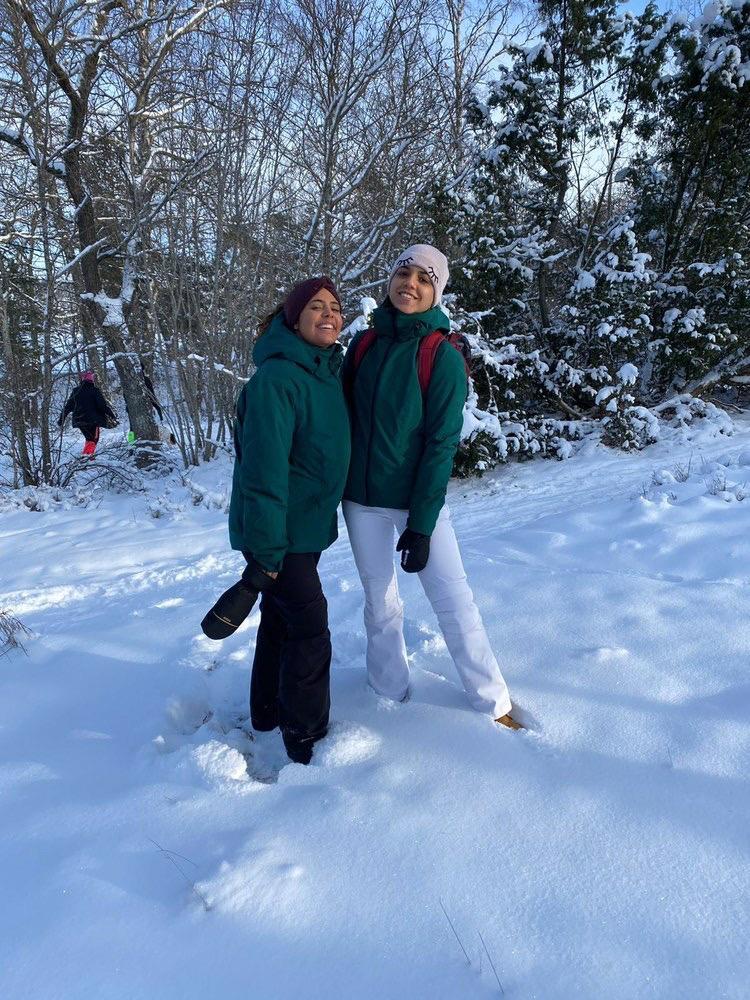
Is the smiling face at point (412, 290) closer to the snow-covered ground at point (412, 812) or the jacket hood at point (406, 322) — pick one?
the jacket hood at point (406, 322)

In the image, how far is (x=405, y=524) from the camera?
2.18 metres

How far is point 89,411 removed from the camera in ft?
31.3

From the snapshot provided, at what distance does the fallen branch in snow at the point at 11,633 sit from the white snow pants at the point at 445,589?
211 centimetres

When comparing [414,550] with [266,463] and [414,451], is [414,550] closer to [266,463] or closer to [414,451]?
[414,451]

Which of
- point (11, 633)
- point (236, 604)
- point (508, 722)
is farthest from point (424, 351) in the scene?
point (11, 633)

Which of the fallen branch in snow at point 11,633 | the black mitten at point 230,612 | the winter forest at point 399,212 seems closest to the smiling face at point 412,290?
the black mitten at point 230,612

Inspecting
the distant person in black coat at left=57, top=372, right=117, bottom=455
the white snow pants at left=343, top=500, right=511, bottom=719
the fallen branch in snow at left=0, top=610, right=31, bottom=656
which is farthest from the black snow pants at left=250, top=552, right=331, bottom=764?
the distant person in black coat at left=57, top=372, right=117, bottom=455

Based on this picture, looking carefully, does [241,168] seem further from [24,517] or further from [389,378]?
[389,378]

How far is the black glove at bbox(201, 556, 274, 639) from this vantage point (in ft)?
6.06

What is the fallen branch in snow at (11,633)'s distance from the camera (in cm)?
308

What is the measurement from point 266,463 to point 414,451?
56 cm

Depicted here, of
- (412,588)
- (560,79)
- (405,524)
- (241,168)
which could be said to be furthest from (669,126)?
(405,524)

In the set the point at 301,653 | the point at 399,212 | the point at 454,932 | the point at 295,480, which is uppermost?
the point at 399,212

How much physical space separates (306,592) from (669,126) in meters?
9.96
